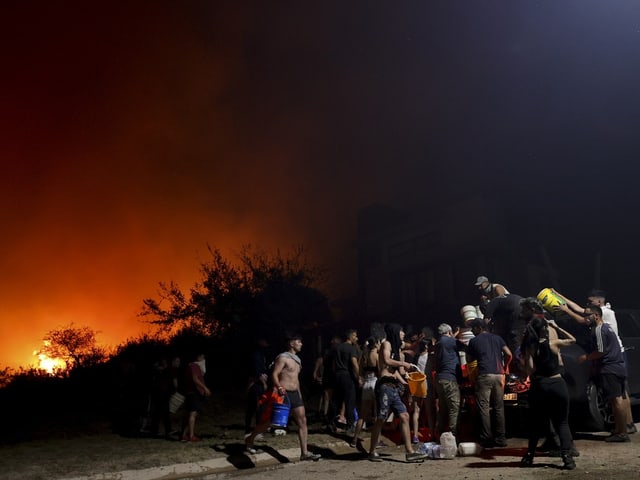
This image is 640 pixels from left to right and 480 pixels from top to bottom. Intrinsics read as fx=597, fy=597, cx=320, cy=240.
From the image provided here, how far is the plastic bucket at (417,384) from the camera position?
8703 mm

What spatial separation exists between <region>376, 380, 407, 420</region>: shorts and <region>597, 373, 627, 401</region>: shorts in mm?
2783

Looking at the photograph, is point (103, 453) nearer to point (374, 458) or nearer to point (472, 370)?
point (374, 458)

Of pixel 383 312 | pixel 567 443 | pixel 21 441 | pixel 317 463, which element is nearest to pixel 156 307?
pixel 383 312

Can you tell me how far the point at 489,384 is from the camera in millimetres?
8219

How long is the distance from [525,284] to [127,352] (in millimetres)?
22036

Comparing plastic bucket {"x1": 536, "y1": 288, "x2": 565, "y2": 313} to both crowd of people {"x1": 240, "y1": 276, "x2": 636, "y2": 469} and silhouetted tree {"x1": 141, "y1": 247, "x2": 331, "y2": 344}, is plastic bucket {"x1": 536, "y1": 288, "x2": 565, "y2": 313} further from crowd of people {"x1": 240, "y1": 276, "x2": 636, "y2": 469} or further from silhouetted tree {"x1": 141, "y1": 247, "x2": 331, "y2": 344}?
silhouetted tree {"x1": 141, "y1": 247, "x2": 331, "y2": 344}

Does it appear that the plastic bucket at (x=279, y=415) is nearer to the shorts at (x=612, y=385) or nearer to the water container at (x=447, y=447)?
the water container at (x=447, y=447)

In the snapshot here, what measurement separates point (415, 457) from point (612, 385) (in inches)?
112

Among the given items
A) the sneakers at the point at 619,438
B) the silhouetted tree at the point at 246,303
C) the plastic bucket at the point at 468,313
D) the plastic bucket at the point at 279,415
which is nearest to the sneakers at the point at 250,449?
the plastic bucket at the point at 279,415

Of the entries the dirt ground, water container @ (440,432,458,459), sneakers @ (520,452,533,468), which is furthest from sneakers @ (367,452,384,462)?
sneakers @ (520,452,533,468)

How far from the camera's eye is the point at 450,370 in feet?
28.8

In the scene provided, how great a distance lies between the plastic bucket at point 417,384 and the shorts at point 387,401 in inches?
30.6

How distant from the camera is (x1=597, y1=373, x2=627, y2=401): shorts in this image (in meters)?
8.02

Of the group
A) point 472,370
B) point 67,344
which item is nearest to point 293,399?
point 472,370
